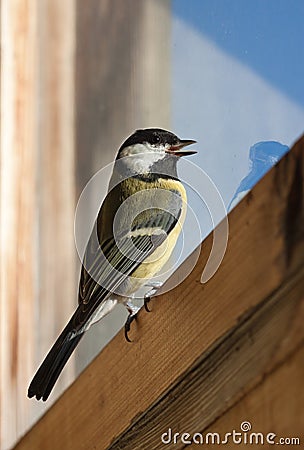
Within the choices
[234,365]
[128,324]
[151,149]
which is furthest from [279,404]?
[151,149]

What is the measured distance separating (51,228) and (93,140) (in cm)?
13

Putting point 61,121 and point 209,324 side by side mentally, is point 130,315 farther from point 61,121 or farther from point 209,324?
point 61,121

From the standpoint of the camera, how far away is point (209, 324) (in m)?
0.56

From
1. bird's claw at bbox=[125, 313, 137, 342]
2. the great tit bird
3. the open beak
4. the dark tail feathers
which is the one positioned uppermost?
the open beak

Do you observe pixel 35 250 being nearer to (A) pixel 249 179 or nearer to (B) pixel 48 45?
(B) pixel 48 45

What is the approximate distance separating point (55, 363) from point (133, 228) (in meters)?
0.18

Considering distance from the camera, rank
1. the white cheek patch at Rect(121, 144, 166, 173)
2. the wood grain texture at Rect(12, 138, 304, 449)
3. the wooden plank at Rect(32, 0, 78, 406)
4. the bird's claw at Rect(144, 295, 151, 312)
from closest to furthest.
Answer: the wood grain texture at Rect(12, 138, 304, 449) → the bird's claw at Rect(144, 295, 151, 312) → the white cheek patch at Rect(121, 144, 166, 173) → the wooden plank at Rect(32, 0, 78, 406)

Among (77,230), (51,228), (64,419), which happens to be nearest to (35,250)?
(51,228)

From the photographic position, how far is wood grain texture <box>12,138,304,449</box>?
1.55ft

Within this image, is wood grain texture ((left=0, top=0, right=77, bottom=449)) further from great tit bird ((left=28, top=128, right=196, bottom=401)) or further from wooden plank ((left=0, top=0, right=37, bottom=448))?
great tit bird ((left=28, top=128, right=196, bottom=401))

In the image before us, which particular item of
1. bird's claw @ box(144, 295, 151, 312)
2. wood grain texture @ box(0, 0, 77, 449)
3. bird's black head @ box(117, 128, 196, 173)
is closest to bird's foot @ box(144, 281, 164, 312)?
bird's claw @ box(144, 295, 151, 312)

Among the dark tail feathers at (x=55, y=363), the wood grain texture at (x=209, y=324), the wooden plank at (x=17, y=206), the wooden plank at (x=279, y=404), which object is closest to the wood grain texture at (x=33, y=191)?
the wooden plank at (x=17, y=206)

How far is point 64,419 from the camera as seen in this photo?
2.68 feet

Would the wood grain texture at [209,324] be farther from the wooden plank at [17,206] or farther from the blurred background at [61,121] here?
the wooden plank at [17,206]
